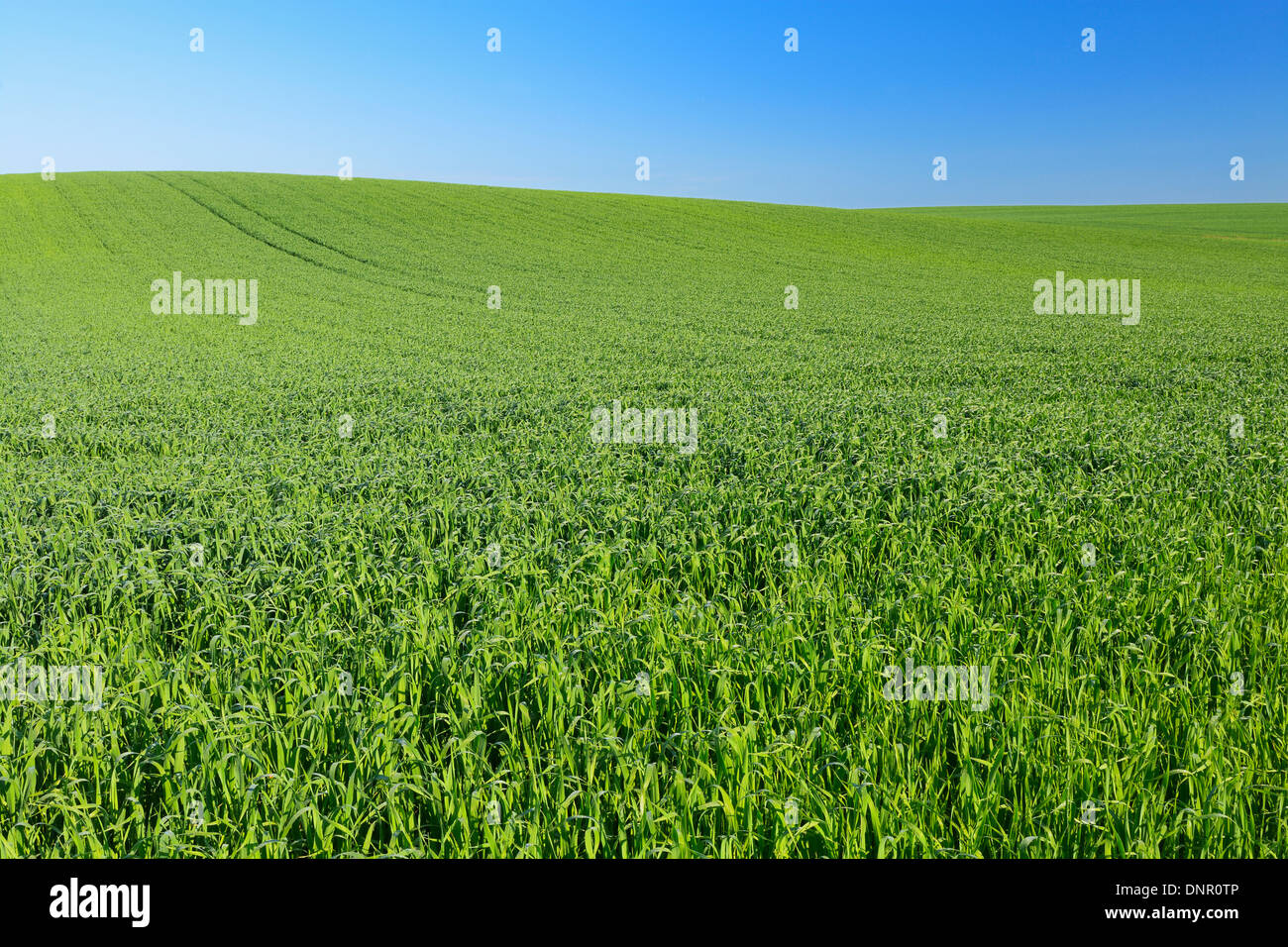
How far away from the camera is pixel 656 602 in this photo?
535 centimetres

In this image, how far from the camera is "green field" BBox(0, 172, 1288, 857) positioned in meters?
3.33

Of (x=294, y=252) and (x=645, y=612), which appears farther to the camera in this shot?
(x=294, y=252)

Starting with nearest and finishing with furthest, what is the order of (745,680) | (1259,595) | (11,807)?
(11,807), (745,680), (1259,595)

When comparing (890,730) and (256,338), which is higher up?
(256,338)

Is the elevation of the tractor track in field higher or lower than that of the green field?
higher

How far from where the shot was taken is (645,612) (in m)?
5.11

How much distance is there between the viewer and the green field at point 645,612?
3326 mm

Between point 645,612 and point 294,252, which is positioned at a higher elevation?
point 294,252

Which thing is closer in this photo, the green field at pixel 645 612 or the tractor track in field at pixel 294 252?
the green field at pixel 645 612

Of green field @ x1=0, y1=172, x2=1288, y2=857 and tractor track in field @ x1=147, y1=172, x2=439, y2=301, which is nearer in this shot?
green field @ x1=0, y1=172, x2=1288, y2=857

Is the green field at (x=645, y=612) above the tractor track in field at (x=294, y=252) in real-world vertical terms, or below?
below
